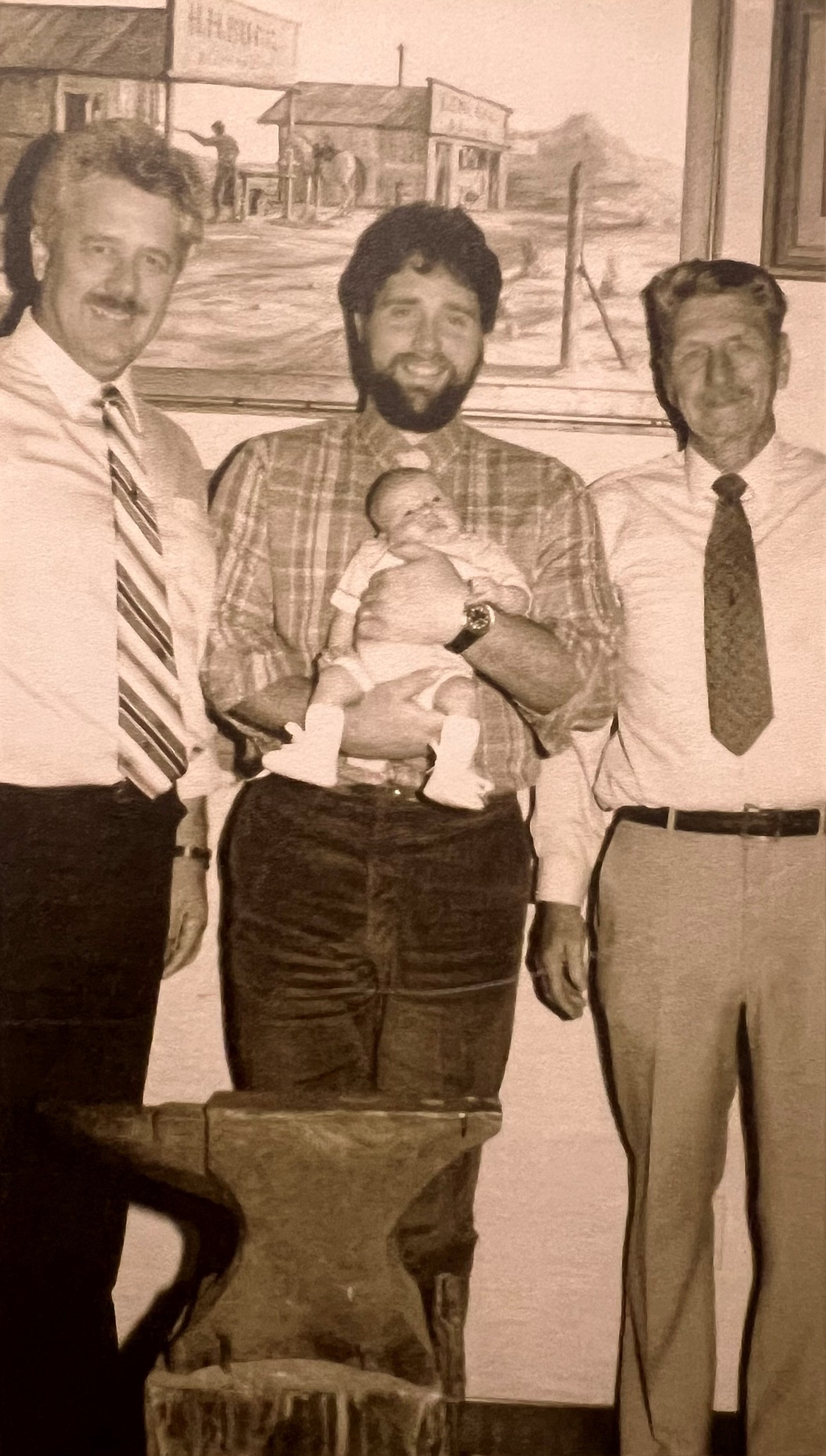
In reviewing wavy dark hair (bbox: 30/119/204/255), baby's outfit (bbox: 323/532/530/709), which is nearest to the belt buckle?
baby's outfit (bbox: 323/532/530/709)

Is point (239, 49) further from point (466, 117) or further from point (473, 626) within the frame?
point (473, 626)

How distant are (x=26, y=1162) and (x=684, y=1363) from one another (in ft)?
4.05

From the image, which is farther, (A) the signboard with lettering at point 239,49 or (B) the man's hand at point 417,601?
(A) the signboard with lettering at point 239,49

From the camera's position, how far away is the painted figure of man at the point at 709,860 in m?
2.50

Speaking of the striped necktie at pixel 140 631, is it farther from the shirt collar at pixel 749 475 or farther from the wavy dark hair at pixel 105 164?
the shirt collar at pixel 749 475

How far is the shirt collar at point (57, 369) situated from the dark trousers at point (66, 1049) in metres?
0.68

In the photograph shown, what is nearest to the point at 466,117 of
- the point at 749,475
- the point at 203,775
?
the point at 749,475

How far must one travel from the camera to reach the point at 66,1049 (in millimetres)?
2494

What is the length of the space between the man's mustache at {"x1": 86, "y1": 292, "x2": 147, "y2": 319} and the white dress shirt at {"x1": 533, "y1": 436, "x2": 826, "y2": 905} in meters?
0.87

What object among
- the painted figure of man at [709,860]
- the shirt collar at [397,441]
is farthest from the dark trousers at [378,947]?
the shirt collar at [397,441]

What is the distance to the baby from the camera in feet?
7.86

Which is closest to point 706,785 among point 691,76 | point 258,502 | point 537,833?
point 537,833

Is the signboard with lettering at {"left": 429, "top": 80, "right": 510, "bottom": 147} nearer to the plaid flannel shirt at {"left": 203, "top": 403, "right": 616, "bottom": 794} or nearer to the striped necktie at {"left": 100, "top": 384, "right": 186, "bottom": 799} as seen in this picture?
the plaid flannel shirt at {"left": 203, "top": 403, "right": 616, "bottom": 794}

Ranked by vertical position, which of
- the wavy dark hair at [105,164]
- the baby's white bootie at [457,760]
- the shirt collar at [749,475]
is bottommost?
the baby's white bootie at [457,760]
